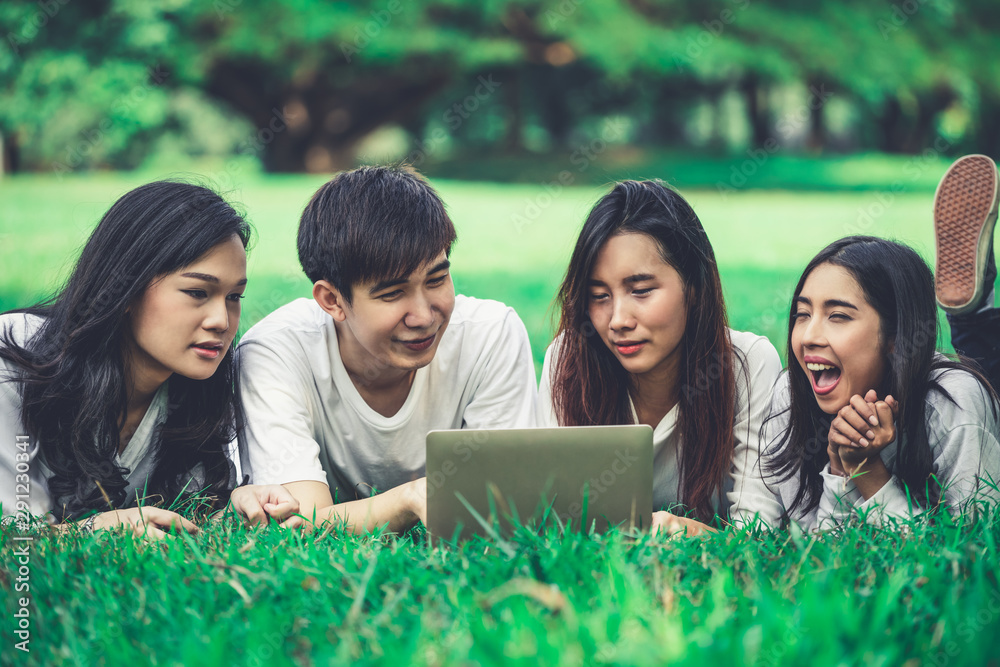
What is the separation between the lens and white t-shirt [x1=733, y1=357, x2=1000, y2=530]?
2.61 metres

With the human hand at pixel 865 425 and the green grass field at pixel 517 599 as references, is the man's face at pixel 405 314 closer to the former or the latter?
the green grass field at pixel 517 599

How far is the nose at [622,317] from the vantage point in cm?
282

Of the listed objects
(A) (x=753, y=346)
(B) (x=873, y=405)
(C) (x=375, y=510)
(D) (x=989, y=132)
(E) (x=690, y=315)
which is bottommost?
(C) (x=375, y=510)

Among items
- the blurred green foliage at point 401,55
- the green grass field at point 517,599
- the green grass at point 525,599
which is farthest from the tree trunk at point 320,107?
the green grass at point 525,599

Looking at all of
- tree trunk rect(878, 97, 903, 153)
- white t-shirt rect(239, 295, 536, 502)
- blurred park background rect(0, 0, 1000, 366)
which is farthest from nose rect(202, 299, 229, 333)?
tree trunk rect(878, 97, 903, 153)

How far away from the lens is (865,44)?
60.3 ft

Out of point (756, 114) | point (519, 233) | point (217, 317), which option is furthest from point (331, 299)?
point (756, 114)

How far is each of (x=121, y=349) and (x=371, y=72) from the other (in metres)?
18.1

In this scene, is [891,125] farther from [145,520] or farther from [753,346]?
[145,520]

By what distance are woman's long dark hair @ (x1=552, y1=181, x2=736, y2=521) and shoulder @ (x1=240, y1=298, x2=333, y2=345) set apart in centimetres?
88

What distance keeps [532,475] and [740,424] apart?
1042mm

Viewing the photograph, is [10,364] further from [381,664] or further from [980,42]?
[980,42]

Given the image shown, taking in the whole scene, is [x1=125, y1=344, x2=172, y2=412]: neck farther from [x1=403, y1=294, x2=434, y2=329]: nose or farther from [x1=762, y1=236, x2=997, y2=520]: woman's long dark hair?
[x1=762, y1=236, x2=997, y2=520]: woman's long dark hair

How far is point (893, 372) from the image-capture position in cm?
277
